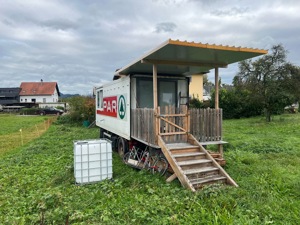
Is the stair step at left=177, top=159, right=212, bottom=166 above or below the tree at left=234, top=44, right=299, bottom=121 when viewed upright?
below

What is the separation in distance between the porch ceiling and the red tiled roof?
55945mm

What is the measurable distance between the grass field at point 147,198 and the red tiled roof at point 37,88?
54.9 meters

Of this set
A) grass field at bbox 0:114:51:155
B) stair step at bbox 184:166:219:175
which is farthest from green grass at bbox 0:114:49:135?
stair step at bbox 184:166:219:175

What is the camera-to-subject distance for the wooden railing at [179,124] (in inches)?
238

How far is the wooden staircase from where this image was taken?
197 inches

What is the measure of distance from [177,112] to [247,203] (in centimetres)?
284

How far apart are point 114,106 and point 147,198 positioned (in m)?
5.27

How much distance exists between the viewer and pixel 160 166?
600 centimetres

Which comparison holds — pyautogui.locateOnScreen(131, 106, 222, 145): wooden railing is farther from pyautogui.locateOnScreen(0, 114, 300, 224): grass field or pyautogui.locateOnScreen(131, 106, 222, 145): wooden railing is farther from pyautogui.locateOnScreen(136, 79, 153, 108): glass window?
pyautogui.locateOnScreen(0, 114, 300, 224): grass field

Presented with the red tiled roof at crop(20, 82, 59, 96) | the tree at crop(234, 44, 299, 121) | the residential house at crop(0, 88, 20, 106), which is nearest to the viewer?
the tree at crop(234, 44, 299, 121)

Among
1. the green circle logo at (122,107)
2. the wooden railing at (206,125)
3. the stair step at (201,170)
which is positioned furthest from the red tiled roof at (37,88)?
the stair step at (201,170)

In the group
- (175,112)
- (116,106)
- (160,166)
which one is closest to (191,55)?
(175,112)

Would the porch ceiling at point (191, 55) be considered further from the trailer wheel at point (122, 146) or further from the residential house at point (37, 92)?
the residential house at point (37, 92)

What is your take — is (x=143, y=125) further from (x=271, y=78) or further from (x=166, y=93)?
(x=271, y=78)
